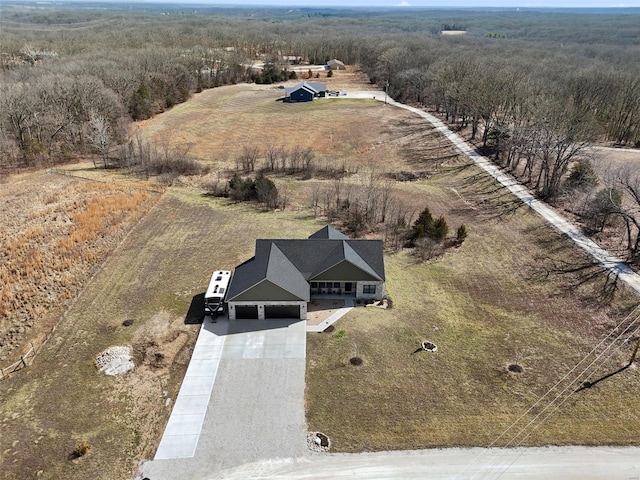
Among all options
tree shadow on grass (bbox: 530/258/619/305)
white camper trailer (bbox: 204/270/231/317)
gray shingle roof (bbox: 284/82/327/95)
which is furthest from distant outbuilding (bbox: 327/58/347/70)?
white camper trailer (bbox: 204/270/231/317)

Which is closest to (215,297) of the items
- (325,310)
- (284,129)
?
(325,310)

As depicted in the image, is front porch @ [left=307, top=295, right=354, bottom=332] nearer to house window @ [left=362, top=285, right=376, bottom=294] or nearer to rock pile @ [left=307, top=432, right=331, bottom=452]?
house window @ [left=362, top=285, right=376, bottom=294]

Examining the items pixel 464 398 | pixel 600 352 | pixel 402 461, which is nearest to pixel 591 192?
pixel 600 352

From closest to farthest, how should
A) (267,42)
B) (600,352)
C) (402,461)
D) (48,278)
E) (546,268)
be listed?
(402,461), (600,352), (48,278), (546,268), (267,42)

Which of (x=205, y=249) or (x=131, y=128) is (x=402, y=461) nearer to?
(x=205, y=249)

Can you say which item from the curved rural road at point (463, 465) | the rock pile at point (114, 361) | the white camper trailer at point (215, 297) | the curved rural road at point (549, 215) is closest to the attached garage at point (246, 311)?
the white camper trailer at point (215, 297)

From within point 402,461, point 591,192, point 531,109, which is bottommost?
point 402,461
